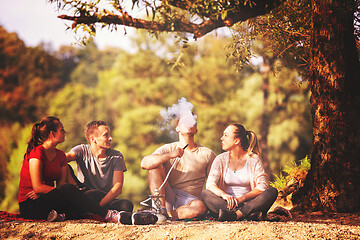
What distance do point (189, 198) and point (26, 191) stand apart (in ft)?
7.50

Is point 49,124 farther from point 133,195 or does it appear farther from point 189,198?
point 133,195

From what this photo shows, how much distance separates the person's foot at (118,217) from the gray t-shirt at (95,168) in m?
0.55

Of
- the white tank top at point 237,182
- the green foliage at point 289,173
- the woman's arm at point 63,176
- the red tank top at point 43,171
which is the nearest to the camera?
the red tank top at point 43,171

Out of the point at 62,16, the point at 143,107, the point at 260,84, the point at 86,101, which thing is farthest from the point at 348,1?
the point at 86,101

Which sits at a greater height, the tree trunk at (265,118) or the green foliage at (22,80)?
the green foliage at (22,80)

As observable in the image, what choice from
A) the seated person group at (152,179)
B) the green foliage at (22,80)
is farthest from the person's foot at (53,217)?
the green foliage at (22,80)

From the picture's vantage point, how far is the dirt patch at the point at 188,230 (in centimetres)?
416

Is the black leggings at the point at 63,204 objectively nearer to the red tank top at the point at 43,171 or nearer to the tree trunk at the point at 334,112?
the red tank top at the point at 43,171

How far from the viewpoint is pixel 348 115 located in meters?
5.60

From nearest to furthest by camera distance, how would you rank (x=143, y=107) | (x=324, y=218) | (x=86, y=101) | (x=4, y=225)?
1. (x=4, y=225)
2. (x=324, y=218)
3. (x=143, y=107)
4. (x=86, y=101)

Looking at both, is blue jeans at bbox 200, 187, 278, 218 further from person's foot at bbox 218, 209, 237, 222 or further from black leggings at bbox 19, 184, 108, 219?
black leggings at bbox 19, 184, 108, 219

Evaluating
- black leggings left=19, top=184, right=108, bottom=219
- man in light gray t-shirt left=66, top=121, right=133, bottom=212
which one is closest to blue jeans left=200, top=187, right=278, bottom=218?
man in light gray t-shirt left=66, top=121, right=133, bottom=212

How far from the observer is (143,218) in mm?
5129

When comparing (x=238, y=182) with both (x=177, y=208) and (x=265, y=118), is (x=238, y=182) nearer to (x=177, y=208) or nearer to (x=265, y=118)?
(x=177, y=208)
